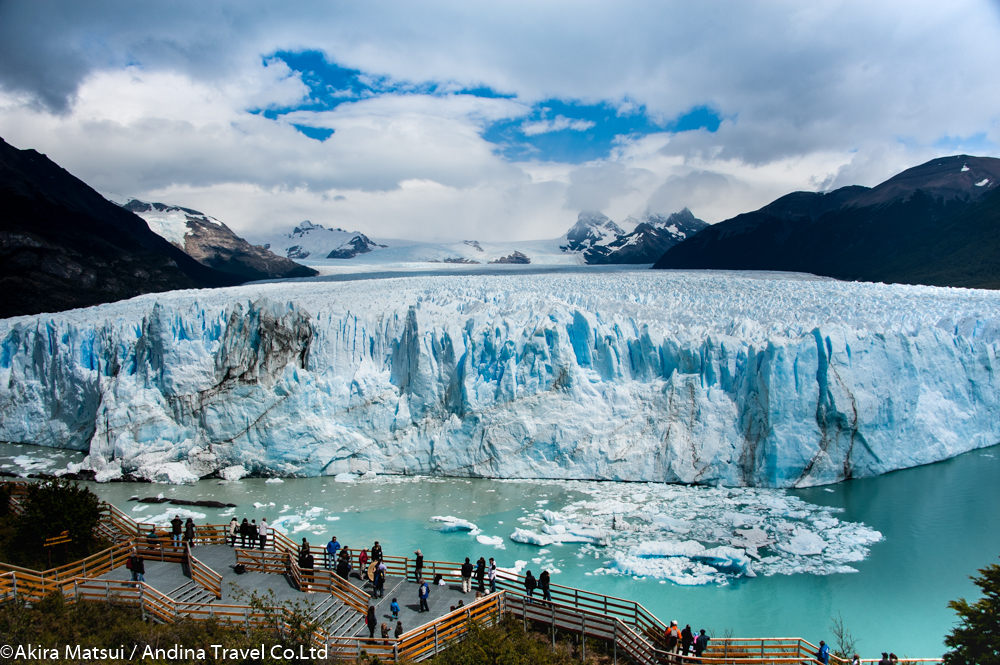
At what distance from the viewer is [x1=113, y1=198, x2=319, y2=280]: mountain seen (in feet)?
229

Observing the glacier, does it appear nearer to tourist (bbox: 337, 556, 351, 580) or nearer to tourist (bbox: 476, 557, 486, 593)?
tourist (bbox: 476, 557, 486, 593)

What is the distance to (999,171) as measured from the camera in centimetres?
4466

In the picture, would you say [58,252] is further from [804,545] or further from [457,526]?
[804,545]

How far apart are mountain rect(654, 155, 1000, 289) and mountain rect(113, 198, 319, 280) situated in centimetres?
4572

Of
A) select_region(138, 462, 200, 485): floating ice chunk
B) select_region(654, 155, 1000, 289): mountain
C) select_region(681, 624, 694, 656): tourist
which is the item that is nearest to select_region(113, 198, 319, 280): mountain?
select_region(654, 155, 1000, 289): mountain

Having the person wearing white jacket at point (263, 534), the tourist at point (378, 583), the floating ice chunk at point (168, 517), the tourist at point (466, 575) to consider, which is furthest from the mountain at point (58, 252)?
the tourist at point (466, 575)

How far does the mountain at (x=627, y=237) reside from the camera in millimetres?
82787

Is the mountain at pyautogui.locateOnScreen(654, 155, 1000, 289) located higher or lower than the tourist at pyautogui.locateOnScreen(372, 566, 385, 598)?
higher

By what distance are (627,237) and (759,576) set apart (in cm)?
8281

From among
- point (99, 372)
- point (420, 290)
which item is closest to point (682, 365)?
point (420, 290)

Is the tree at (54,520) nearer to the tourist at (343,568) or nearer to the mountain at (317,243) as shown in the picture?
the tourist at (343,568)

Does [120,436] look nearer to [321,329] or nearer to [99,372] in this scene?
[99,372]

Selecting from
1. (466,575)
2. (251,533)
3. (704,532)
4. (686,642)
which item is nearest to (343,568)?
(466,575)

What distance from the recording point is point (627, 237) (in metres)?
90.7
